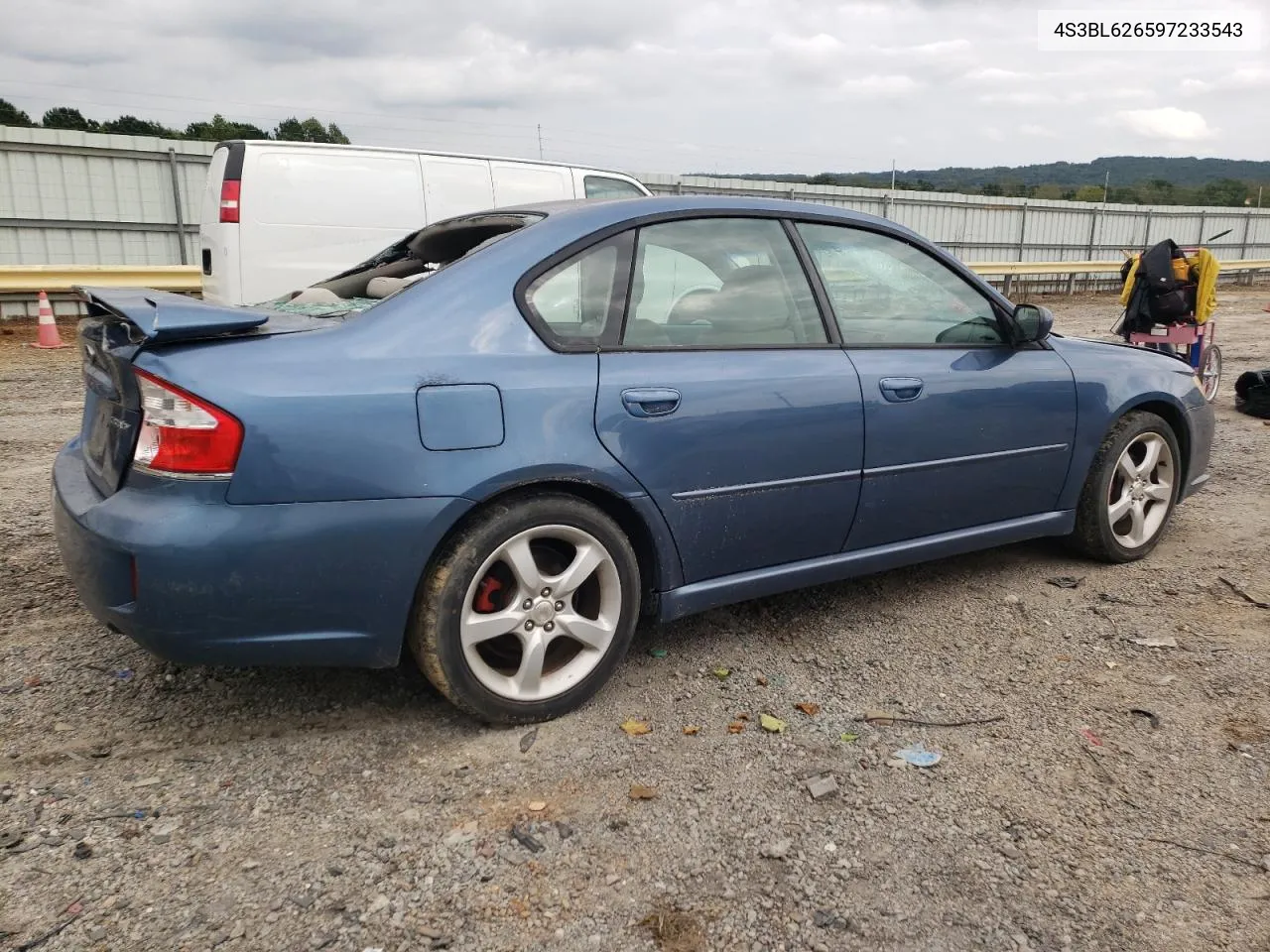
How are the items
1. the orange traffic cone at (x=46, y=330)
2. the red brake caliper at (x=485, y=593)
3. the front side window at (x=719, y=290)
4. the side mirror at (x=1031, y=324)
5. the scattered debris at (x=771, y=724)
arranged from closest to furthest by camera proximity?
the red brake caliper at (x=485, y=593) → the scattered debris at (x=771, y=724) → the front side window at (x=719, y=290) → the side mirror at (x=1031, y=324) → the orange traffic cone at (x=46, y=330)

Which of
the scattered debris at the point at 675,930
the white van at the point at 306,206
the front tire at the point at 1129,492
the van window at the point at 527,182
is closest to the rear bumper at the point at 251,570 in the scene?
the scattered debris at the point at 675,930

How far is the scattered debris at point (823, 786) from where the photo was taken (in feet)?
8.25

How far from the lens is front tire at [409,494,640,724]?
2.64m

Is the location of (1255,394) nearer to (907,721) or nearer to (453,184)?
(907,721)

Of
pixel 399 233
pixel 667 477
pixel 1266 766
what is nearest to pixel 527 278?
pixel 667 477

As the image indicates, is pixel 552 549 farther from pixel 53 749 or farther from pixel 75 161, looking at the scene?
pixel 75 161

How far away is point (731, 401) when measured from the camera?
3023mm

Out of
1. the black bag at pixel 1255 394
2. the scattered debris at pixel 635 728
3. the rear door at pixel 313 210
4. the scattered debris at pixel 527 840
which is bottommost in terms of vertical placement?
the scattered debris at pixel 635 728

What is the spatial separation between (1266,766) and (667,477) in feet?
6.05

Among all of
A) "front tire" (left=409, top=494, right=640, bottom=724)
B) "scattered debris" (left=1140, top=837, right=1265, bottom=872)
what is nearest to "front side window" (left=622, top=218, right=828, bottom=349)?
"front tire" (left=409, top=494, right=640, bottom=724)

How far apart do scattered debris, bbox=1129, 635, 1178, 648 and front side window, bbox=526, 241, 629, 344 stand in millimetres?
2280

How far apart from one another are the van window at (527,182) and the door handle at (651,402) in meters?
6.91

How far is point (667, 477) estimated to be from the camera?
115 inches

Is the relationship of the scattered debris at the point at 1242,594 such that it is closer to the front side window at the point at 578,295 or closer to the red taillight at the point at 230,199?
the front side window at the point at 578,295
